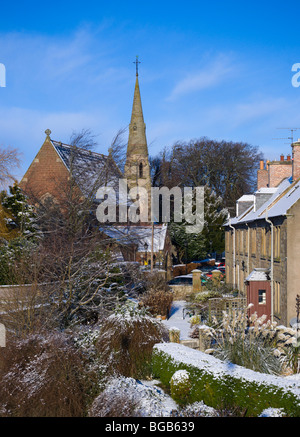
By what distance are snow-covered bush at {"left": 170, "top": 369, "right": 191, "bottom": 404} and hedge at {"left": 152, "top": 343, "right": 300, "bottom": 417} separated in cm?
13

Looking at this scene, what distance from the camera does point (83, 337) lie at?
13.1m

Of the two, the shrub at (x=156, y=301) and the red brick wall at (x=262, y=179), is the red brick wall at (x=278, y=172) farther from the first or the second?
the shrub at (x=156, y=301)

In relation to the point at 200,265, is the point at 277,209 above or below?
above

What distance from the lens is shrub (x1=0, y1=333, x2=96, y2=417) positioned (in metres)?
8.79

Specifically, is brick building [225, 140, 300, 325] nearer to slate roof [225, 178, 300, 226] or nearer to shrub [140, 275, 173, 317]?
slate roof [225, 178, 300, 226]

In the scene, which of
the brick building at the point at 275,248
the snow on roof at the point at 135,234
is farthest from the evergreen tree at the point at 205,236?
the brick building at the point at 275,248

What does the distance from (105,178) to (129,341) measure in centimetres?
1887

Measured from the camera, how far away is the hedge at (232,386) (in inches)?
336

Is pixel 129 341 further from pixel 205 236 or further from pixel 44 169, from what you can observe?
pixel 205 236

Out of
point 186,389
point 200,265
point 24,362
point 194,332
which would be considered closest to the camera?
point 24,362

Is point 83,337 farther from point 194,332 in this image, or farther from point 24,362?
point 194,332

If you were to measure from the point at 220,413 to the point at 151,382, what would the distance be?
443cm

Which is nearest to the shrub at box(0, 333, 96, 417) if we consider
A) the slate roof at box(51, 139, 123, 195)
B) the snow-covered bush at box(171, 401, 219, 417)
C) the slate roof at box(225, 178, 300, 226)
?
the snow-covered bush at box(171, 401, 219, 417)
